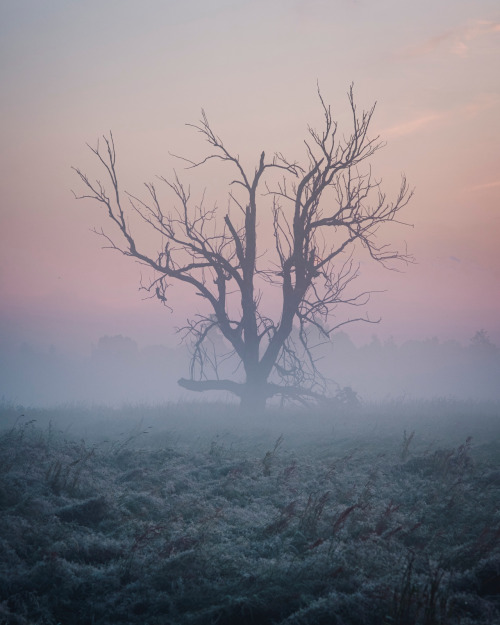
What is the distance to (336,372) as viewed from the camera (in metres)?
69.9

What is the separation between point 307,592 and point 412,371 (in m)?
69.5

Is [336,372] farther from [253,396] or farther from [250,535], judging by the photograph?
[250,535]

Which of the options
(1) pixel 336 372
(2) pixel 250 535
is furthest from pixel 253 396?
(1) pixel 336 372

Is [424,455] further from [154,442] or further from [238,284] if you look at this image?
[238,284]

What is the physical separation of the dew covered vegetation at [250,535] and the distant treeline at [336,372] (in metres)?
38.9

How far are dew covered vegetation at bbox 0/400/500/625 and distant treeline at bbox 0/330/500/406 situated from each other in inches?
1532

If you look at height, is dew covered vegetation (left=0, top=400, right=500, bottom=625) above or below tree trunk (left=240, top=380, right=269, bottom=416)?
below

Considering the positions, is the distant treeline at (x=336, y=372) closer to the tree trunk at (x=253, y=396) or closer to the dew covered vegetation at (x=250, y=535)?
the tree trunk at (x=253, y=396)

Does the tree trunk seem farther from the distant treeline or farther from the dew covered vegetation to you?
the distant treeline

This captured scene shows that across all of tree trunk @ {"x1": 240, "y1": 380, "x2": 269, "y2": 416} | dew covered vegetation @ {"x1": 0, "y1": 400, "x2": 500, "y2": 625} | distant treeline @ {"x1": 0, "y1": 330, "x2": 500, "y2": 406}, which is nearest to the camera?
dew covered vegetation @ {"x1": 0, "y1": 400, "x2": 500, "y2": 625}

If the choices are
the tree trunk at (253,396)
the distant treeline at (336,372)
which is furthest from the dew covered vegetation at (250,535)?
the distant treeline at (336,372)

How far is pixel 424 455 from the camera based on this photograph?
9617 millimetres

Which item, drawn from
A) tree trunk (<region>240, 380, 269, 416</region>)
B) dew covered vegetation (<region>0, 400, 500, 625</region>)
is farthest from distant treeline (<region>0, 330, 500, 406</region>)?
dew covered vegetation (<region>0, 400, 500, 625</region>)

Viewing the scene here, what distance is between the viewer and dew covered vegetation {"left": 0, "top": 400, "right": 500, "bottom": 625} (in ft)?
14.2
